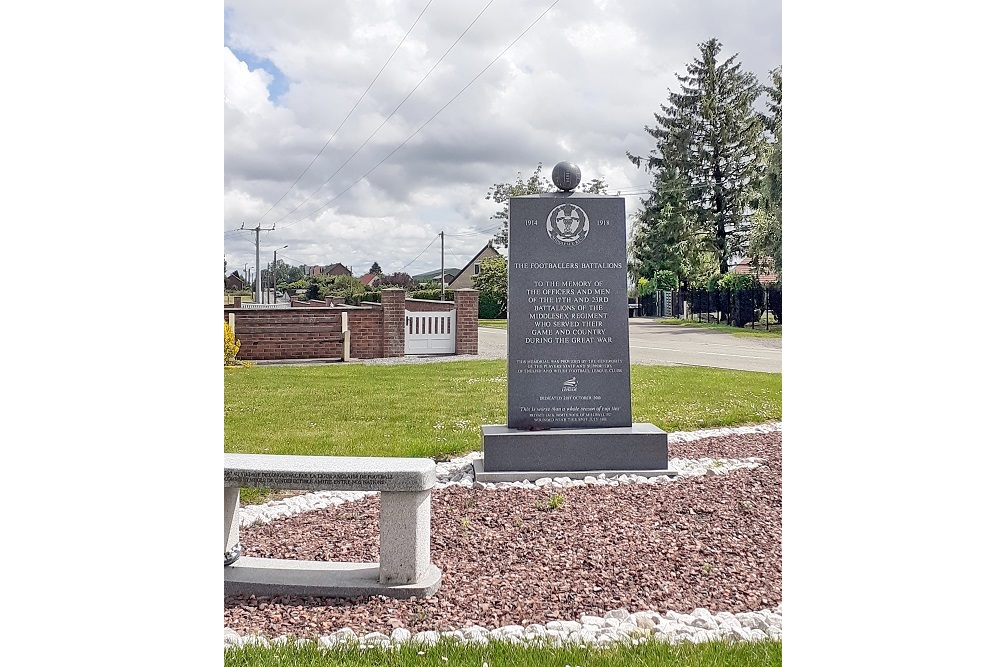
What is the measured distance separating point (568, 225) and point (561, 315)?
0.52m

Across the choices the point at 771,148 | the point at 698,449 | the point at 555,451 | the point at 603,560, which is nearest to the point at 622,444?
the point at 555,451

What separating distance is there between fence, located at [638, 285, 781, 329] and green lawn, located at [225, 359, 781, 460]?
33.4 ft

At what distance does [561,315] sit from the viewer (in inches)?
Result: 177

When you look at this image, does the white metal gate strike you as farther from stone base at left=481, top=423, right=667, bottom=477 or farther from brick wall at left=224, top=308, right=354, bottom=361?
stone base at left=481, top=423, right=667, bottom=477

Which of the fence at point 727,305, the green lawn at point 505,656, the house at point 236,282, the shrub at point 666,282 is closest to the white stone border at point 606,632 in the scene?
the green lawn at point 505,656

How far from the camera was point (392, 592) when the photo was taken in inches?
98.9

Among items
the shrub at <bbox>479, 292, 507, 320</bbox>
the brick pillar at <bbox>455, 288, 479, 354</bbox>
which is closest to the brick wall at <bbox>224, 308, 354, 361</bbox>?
the brick pillar at <bbox>455, 288, 479, 354</bbox>

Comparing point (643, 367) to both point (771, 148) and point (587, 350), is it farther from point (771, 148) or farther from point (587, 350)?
point (771, 148)

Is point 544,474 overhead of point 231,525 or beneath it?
beneath

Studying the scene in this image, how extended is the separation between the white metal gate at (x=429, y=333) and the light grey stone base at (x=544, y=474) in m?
8.33

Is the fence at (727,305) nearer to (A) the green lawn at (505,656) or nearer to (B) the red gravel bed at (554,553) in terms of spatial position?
(B) the red gravel bed at (554,553)

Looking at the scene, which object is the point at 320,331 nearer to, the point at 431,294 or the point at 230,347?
the point at 230,347

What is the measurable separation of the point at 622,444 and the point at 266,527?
196 centimetres

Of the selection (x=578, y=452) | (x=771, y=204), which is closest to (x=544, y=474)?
(x=578, y=452)
